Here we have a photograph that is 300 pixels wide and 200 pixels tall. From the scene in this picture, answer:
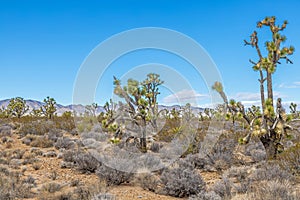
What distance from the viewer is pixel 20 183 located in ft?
22.3

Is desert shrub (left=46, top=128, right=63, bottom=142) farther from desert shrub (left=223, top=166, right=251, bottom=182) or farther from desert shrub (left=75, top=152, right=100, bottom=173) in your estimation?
desert shrub (left=223, top=166, right=251, bottom=182)

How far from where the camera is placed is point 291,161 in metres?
7.24

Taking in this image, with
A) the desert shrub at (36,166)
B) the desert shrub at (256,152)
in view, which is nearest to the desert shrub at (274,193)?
the desert shrub at (256,152)

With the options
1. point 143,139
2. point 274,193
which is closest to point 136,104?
point 143,139

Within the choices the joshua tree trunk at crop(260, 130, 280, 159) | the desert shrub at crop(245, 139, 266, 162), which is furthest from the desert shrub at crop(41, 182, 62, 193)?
the desert shrub at crop(245, 139, 266, 162)

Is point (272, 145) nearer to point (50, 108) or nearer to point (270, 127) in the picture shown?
point (270, 127)

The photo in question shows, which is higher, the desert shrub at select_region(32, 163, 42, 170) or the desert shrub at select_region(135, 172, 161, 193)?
the desert shrub at select_region(32, 163, 42, 170)

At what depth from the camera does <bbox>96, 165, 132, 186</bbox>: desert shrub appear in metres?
7.04

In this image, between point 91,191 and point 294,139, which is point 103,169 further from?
point 294,139

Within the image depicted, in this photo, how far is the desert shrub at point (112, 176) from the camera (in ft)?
23.1

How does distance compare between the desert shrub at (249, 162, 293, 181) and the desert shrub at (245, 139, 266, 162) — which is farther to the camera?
the desert shrub at (245, 139, 266, 162)

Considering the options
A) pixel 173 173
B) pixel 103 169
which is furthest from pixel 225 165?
pixel 103 169

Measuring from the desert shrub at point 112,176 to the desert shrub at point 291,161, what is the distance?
12.9ft

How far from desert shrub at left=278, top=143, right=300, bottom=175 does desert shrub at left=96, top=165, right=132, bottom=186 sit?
155 inches
